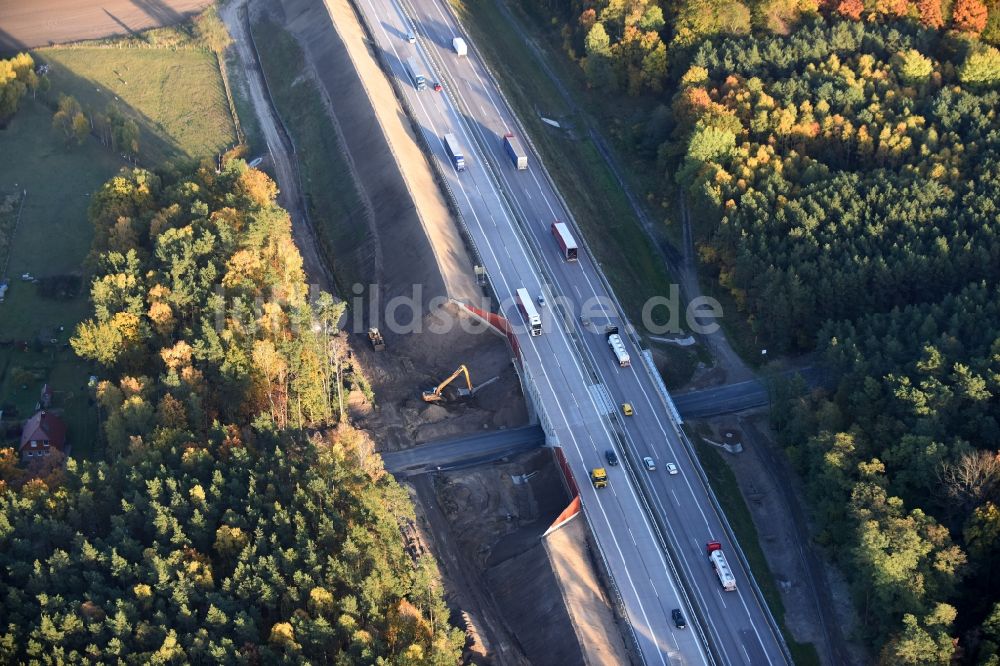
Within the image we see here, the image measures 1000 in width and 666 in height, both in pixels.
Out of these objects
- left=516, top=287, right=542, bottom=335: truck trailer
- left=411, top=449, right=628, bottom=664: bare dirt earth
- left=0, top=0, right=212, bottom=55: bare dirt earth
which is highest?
left=0, top=0, right=212, bottom=55: bare dirt earth

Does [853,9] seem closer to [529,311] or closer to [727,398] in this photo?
[727,398]

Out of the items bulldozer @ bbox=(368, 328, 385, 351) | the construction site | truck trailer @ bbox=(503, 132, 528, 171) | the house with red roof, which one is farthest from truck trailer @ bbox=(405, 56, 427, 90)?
the house with red roof

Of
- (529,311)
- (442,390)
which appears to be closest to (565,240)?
(529,311)

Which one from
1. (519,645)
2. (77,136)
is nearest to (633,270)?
(519,645)

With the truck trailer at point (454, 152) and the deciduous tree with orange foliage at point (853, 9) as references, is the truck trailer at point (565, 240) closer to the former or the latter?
the truck trailer at point (454, 152)

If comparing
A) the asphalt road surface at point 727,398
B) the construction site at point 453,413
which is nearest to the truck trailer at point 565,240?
the construction site at point 453,413

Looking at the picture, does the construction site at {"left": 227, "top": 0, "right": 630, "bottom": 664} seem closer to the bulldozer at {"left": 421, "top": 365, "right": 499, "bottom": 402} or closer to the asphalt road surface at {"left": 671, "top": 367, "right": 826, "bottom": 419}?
the bulldozer at {"left": 421, "top": 365, "right": 499, "bottom": 402}
